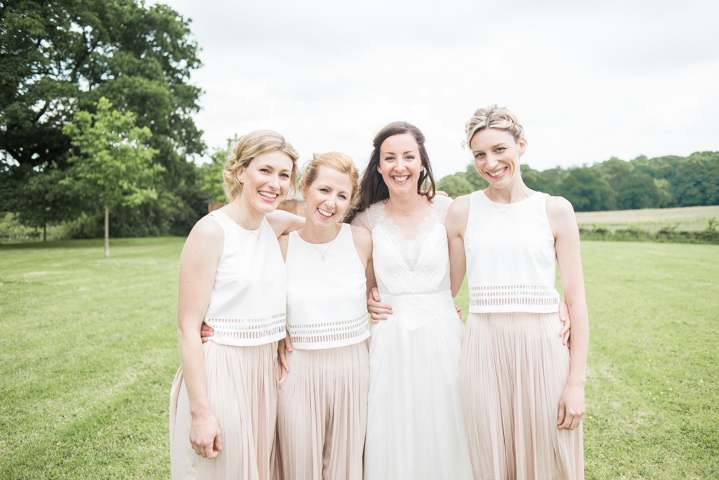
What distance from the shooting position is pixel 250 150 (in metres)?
2.85

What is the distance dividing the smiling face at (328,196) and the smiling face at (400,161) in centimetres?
42

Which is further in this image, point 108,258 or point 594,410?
point 108,258

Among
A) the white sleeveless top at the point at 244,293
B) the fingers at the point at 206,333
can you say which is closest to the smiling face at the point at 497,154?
the white sleeveless top at the point at 244,293

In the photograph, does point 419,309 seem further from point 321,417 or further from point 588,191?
point 588,191

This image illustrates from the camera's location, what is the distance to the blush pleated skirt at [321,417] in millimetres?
2930

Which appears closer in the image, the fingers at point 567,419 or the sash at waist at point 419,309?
the fingers at point 567,419

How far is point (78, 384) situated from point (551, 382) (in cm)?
629

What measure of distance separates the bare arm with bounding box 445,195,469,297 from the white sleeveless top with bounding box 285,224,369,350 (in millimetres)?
733

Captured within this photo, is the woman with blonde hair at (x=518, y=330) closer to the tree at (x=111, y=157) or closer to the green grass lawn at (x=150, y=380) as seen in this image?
the green grass lawn at (x=150, y=380)

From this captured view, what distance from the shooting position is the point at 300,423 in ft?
9.62

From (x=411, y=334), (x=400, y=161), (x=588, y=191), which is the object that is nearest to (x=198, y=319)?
(x=411, y=334)

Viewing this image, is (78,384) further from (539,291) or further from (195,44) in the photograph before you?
(195,44)

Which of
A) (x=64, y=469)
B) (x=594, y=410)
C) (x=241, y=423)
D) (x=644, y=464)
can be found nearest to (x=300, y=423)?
(x=241, y=423)

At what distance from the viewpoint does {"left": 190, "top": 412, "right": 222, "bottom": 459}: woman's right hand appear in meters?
2.50
